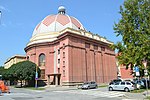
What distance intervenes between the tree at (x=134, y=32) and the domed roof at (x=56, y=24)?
3026 cm

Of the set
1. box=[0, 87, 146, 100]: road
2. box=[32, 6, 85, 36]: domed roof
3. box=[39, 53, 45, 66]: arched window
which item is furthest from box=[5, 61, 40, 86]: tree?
box=[0, 87, 146, 100]: road

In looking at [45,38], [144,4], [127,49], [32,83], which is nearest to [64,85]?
[32,83]

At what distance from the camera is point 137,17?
28812 millimetres

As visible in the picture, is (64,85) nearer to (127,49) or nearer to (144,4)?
(127,49)

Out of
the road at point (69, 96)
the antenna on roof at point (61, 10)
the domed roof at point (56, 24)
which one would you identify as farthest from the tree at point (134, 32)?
the antenna on roof at point (61, 10)

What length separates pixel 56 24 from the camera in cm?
5881

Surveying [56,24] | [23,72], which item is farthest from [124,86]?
[56,24]

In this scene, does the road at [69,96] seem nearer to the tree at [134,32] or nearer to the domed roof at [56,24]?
the tree at [134,32]

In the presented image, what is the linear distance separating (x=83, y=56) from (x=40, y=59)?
564 inches

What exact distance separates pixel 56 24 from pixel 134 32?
34698mm

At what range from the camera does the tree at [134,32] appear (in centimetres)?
2598

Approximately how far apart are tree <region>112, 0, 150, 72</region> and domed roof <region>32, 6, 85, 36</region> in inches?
1191

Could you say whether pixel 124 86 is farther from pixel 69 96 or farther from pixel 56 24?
pixel 56 24

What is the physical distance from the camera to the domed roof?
5838cm
